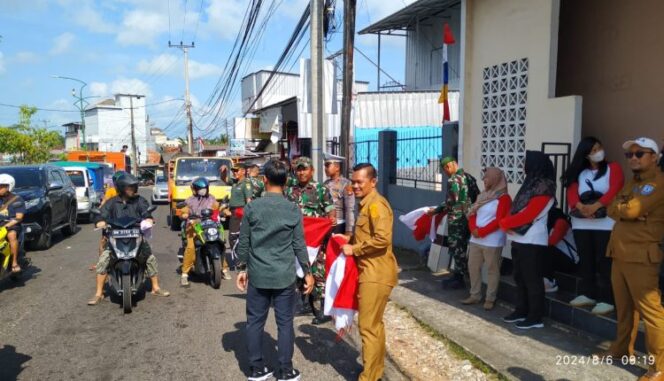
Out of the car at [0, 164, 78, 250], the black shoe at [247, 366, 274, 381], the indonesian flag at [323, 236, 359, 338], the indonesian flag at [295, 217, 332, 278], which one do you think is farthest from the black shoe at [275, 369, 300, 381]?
the car at [0, 164, 78, 250]

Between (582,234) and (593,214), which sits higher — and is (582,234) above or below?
below

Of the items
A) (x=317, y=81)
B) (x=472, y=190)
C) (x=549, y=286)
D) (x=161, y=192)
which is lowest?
(x=161, y=192)

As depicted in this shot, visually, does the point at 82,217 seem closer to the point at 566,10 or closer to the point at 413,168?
the point at 413,168

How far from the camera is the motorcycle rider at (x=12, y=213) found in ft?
23.2

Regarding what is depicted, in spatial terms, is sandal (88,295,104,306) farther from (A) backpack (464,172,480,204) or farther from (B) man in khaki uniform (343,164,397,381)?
(A) backpack (464,172,480,204)

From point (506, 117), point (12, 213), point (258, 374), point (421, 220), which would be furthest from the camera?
point (12, 213)

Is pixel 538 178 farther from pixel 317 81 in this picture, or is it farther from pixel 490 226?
pixel 317 81

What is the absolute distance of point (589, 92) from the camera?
22.5 feet

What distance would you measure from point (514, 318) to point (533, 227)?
39.9 inches

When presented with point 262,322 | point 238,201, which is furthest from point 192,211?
point 262,322

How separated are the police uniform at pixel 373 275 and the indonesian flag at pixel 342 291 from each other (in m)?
0.09

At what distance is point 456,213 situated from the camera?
619 centimetres

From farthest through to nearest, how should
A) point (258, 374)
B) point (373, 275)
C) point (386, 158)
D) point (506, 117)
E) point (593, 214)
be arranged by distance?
1. point (386, 158)
2. point (506, 117)
3. point (593, 214)
4. point (258, 374)
5. point (373, 275)

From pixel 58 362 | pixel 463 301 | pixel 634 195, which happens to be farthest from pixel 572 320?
pixel 58 362
